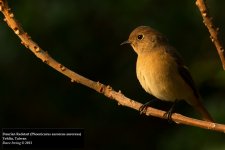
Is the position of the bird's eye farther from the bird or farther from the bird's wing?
the bird's wing

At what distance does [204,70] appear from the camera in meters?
7.96

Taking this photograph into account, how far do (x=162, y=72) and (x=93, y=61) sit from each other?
356cm

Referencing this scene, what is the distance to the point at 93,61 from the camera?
919cm

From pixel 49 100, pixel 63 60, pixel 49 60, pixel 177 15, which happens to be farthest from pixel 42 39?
pixel 49 60

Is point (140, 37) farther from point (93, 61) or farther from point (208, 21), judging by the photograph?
point (93, 61)

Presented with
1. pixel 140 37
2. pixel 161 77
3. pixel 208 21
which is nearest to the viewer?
pixel 208 21

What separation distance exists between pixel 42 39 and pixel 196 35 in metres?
2.14

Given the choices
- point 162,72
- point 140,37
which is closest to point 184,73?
point 162,72

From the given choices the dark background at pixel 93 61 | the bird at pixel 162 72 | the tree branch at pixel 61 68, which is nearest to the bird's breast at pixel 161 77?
the bird at pixel 162 72

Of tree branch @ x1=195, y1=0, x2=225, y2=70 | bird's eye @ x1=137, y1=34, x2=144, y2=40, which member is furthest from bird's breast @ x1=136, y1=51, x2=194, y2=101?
tree branch @ x1=195, y1=0, x2=225, y2=70

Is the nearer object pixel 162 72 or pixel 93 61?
pixel 162 72

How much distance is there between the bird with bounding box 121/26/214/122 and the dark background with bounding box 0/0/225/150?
74.8 inches

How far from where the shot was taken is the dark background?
8.29 m

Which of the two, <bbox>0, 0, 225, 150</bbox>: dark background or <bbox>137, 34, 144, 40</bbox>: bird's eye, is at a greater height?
Result: <bbox>0, 0, 225, 150</bbox>: dark background
